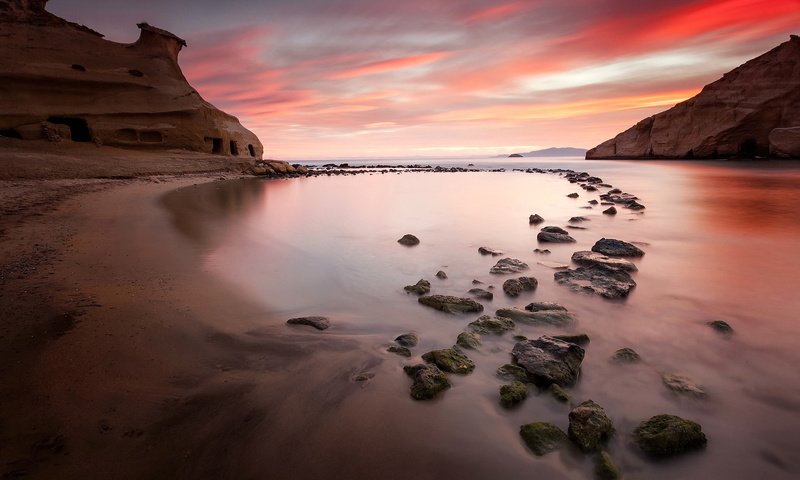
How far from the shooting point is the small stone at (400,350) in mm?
4055

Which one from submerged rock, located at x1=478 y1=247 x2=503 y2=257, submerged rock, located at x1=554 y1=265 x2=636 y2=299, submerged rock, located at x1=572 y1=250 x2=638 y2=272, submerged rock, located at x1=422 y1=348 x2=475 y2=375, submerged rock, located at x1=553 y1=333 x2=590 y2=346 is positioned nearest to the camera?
submerged rock, located at x1=422 y1=348 x2=475 y2=375

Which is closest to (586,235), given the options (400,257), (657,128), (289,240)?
(400,257)

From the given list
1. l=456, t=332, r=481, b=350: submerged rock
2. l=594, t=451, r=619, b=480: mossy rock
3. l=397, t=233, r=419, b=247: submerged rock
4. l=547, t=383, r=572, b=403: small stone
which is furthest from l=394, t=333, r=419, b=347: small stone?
l=397, t=233, r=419, b=247: submerged rock

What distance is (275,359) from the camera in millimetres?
3789

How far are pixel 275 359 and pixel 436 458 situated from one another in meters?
2.01

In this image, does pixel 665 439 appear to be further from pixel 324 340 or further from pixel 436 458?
pixel 324 340

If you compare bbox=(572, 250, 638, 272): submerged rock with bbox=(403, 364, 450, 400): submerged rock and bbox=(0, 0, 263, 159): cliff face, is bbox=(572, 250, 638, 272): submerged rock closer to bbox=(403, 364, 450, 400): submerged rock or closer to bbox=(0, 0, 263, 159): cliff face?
bbox=(403, 364, 450, 400): submerged rock

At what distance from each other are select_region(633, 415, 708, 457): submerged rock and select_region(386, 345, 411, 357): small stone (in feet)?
7.20

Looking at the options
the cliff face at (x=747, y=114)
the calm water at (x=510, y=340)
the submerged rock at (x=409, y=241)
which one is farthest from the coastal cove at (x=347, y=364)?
the cliff face at (x=747, y=114)

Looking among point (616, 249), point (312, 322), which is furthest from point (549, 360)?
point (616, 249)

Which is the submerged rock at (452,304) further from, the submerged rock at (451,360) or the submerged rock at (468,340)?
the submerged rock at (451,360)

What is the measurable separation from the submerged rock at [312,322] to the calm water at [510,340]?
0.41 ft

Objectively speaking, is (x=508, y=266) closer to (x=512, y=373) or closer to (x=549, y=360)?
(x=549, y=360)

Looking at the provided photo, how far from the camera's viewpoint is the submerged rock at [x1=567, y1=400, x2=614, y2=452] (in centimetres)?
271
